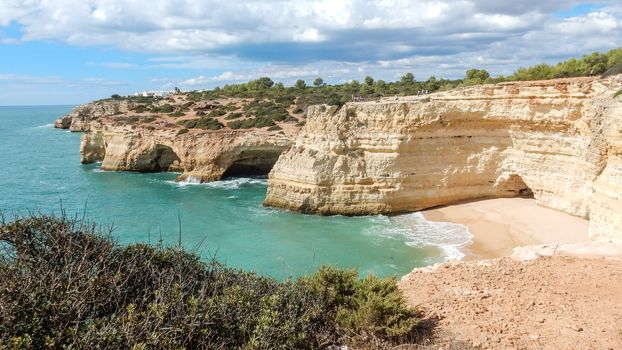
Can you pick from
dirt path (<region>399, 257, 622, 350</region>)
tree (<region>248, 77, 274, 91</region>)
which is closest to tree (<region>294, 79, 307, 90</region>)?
tree (<region>248, 77, 274, 91</region>)

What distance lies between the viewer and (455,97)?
21.9 meters

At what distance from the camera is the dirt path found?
7.18m

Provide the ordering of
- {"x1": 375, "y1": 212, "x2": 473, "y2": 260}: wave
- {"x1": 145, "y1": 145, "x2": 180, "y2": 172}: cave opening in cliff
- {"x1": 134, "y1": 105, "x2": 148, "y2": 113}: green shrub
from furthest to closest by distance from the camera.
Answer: {"x1": 134, "y1": 105, "x2": 148, "y2": 113}: green shrub
{"x1": 145, "y1": 145, "x2": 180, "y2": 172}: cave opening in cliff
{"x1": 375, "y1": 212, "x2": 473, "y2": 260}: wave

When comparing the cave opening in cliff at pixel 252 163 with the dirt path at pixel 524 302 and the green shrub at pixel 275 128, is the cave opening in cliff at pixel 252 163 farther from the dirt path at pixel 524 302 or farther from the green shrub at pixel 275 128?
the dirt path at pixel 524 302

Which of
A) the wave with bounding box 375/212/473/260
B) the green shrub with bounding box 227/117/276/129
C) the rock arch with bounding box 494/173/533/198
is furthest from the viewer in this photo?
the green shrub with bounding box 227/117/276/129

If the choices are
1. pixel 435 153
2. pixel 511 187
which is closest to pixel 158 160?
pixel 435 153

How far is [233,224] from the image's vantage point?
2261 centimetres

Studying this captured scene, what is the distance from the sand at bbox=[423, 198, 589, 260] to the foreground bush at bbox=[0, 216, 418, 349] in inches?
414

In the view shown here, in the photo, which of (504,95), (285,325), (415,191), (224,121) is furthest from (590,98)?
(224,121)

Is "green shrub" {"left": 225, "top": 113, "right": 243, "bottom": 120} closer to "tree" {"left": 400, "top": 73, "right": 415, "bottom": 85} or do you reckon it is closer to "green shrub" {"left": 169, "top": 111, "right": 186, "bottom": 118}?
"green shrub" {"left": 169, "top": 111, "right": 186, "bottom": 118}

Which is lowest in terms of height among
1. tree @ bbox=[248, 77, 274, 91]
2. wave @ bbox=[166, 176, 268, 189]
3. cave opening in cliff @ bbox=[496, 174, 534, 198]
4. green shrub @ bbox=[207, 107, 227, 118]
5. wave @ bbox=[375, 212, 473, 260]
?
wave @ bbox=[375, 212, 473, 260]

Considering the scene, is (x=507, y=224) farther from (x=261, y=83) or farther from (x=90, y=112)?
(x=90, y=112)

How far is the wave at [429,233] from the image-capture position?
18.0m

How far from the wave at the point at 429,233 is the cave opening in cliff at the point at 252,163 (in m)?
13.3
